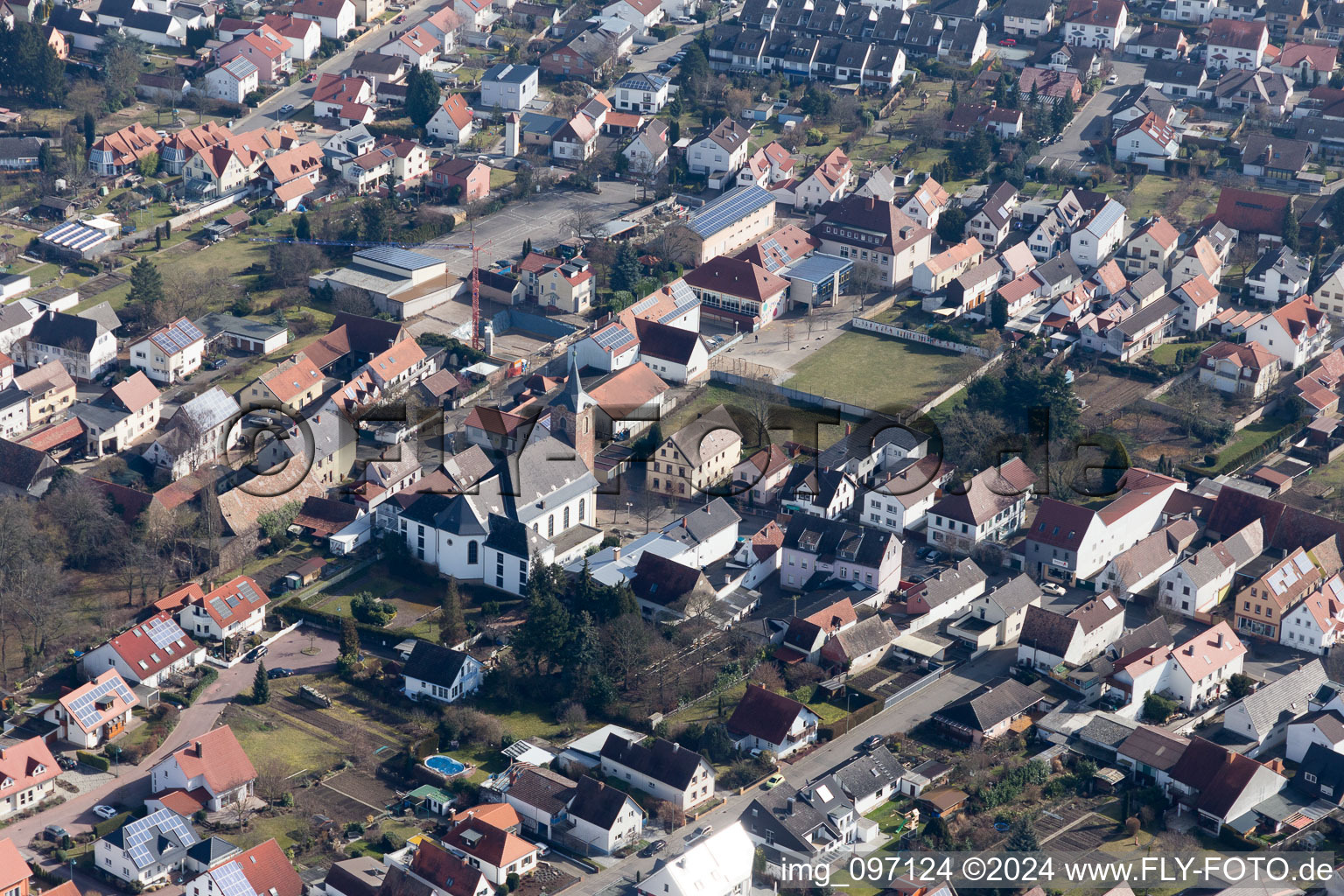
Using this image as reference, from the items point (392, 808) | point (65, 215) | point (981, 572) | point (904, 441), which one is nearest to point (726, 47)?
point (65, 215)

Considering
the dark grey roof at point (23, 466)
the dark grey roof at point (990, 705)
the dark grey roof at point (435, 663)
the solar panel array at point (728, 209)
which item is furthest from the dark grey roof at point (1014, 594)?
the dark grey roof at point (23, 466)

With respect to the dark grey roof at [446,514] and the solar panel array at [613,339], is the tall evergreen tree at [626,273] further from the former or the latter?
the dark grey roof at [446,514]

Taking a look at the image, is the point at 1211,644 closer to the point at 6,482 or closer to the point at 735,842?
the point at 735,842

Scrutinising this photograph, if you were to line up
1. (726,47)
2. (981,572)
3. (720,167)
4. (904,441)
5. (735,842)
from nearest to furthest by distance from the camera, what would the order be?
(735,842) → (981,572) → (904,441) → (720,167) → (726,47)

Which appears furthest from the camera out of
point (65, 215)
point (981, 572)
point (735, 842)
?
point (65, 215)

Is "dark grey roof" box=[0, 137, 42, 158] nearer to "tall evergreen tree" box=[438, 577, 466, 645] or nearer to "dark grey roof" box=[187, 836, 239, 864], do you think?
"tall evergreen tree" box=[438, 577, 466, 645]

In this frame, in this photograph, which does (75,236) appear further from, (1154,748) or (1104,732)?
(1154,748)

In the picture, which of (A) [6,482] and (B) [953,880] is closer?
(B) [953,880]
